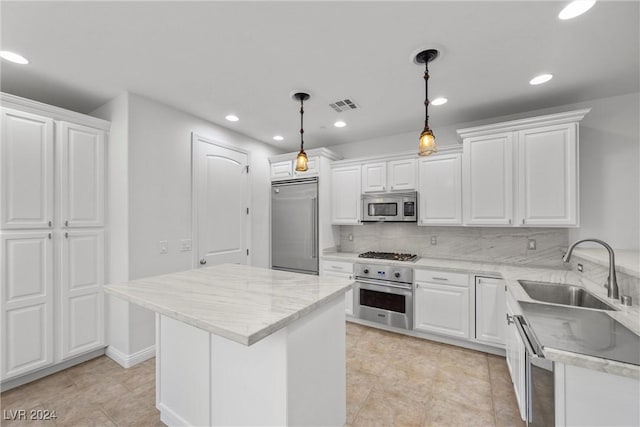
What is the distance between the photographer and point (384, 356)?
8.64ft

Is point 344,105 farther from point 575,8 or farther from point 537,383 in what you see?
point 537,383

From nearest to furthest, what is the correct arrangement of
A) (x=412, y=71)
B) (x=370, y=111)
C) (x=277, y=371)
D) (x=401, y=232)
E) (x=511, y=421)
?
(x=277, y=371)
(x=511, y=421)
(x=412, y=71)
(x=370, y=111)
(x=401, y=232)

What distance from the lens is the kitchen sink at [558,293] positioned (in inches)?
77.8

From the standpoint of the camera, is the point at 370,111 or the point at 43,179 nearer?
the point at 43,179

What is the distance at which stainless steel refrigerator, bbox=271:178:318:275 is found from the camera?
372 centimetres

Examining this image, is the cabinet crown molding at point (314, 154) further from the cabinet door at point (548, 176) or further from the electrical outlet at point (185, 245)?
the cabinet door at point (548, 176)

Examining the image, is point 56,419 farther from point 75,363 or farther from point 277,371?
point 277,371

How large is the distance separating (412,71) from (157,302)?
7.91 ft

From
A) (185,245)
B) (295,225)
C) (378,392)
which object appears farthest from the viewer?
(295,225)

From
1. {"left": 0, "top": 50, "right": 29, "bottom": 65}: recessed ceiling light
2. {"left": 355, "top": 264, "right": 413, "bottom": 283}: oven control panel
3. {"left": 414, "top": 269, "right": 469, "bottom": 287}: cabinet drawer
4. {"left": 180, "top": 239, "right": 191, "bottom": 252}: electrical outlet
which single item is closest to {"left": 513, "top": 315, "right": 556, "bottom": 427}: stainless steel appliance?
{"left": 414, "top": 269, "right": 469, "bottom": 287}: cabinet drawer

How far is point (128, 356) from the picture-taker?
2404 mm

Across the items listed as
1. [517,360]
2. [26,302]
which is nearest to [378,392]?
[517,360]

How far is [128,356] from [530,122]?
4.56 m

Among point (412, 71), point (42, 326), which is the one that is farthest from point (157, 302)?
point (412, 71)
